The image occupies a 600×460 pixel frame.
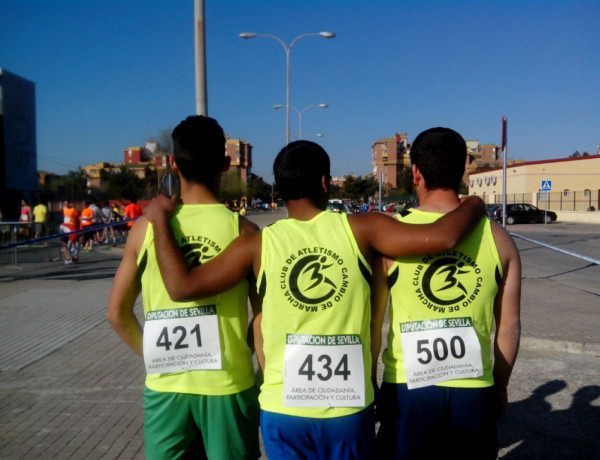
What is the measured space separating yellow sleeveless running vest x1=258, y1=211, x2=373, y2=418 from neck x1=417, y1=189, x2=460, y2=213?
471mm

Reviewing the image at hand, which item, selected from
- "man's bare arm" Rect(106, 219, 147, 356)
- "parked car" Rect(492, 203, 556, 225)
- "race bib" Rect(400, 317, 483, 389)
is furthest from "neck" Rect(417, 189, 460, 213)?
"parked car" Rect(492, 203, 556, 225)

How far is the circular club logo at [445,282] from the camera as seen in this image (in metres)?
2.33

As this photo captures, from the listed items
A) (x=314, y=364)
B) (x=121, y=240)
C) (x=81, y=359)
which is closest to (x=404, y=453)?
(x=314, y=364)

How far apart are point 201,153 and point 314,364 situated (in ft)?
3.37

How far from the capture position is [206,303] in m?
2.36

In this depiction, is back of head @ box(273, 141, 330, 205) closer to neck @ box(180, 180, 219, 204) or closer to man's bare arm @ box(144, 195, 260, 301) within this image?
man's bare arm @ box(144, 195, 260, 301)

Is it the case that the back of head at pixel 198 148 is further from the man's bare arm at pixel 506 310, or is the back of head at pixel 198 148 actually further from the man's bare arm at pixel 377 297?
the man's bare arm at pixel 506 310

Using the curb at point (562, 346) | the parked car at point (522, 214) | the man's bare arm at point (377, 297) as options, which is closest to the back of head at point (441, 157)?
the man's bare arm at point (377, 297)

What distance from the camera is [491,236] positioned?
239 cm

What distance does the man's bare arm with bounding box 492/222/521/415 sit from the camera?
2391 mm

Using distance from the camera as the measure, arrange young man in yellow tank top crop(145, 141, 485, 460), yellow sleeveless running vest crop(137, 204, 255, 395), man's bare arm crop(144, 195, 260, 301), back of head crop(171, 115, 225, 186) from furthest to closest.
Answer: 1. back of head crop(171, 115, 225, 186)
2. yellow sleeveless running vest crop(137, 204, 255, 395)
3. man's bare arm crop(144, 195, 260, 301)
4. young man in yellow tank top crop(145, 141, 485, 460)

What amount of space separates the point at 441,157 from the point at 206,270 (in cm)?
110

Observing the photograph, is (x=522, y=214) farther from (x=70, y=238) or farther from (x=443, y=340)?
(x=443, y=340)

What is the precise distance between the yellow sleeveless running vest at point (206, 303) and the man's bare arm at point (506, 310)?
108 cm
